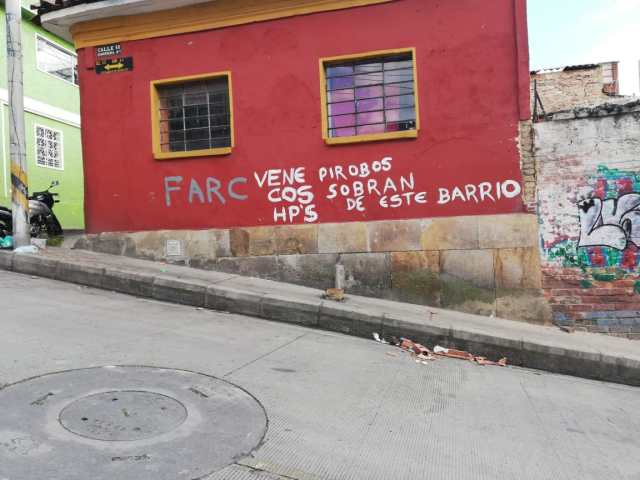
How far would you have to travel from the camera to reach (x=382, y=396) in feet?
12.2

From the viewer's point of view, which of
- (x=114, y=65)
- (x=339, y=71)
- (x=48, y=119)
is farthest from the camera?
(x=48, y=119)

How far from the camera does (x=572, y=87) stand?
40.8ft

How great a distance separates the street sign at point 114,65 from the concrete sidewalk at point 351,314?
3.08 meters

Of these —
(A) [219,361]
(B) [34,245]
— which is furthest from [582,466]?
(B) [34,245]

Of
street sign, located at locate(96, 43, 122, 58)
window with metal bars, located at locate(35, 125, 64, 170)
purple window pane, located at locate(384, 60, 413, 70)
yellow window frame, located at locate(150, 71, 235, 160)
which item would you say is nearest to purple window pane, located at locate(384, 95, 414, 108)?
purple window pane, located at locate(384, 60, 413, 70)

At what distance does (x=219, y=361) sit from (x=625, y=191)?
5361 millimetres

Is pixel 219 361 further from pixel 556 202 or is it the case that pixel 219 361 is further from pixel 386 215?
pixel 556 202

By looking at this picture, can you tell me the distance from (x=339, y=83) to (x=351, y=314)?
11.4 ft

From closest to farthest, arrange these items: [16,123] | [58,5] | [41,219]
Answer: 1. [16,123]
2. [58,5]
3. [41,219]

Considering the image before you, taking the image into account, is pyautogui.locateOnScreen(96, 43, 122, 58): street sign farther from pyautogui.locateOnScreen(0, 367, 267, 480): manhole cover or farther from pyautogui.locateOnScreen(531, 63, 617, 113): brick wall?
pyautogui.locateOnScreen(531, 63, 617, 113): brick wall

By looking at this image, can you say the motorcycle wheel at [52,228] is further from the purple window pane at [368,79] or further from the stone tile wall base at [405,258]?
the purple window pane at [368,79]

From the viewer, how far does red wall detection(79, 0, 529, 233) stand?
630 cm

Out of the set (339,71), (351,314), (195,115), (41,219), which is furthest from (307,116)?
(41,219)

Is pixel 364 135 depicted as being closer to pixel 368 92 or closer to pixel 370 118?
pixel 370 118
